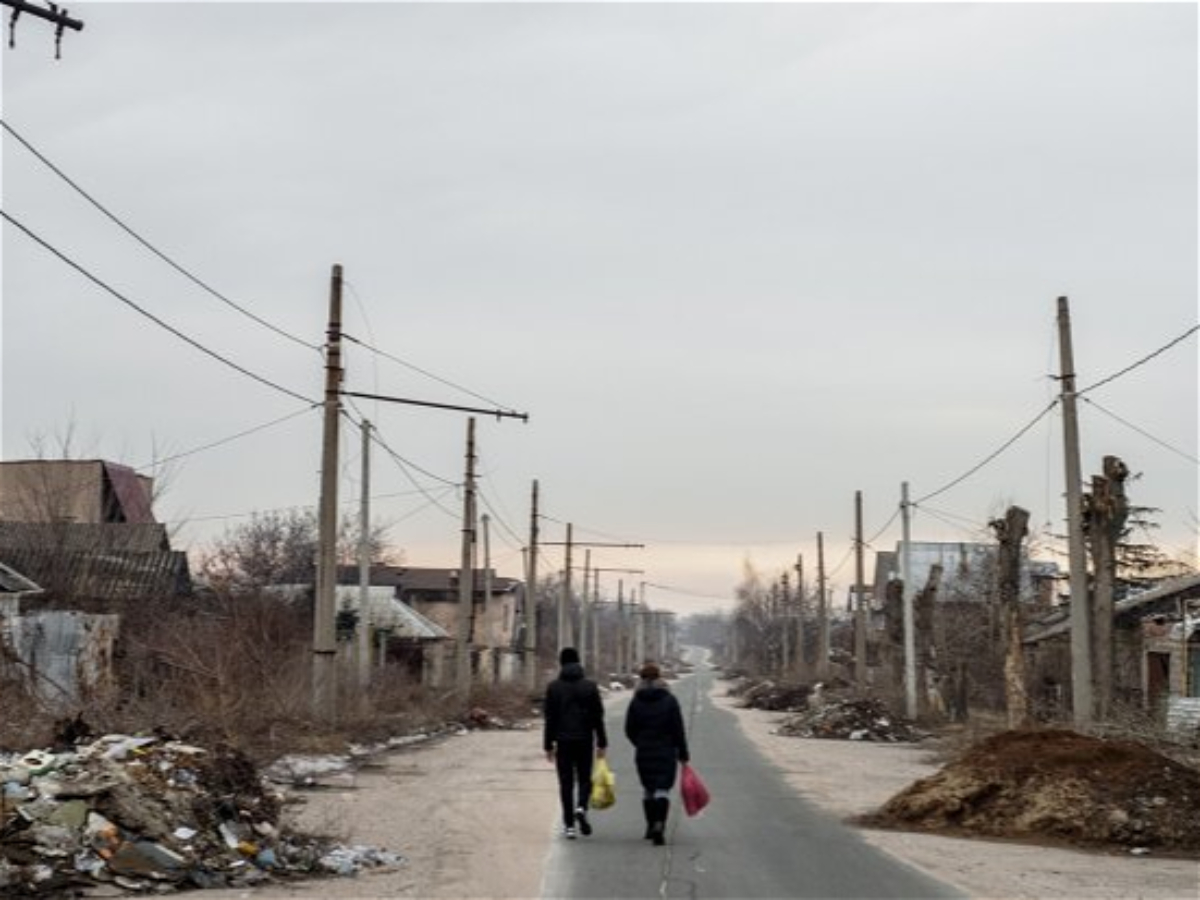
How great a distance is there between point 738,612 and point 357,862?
494ft

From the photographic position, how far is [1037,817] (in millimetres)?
13641

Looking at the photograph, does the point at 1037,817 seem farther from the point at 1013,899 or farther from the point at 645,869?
the point at 645,869

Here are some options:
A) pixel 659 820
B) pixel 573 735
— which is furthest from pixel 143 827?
pixel 659 820

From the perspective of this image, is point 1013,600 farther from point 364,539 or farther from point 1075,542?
point 364,539

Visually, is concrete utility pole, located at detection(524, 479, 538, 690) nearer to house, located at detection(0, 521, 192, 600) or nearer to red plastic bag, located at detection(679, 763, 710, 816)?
house, located at detection(0, 521, 192, 600)

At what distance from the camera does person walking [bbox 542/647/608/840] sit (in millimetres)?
12516

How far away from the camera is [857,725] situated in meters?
36.2

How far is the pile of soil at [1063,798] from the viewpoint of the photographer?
13164 mm

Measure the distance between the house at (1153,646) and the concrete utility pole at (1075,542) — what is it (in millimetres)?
10552

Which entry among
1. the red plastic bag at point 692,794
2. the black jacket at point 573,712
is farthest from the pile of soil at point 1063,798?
the black jacket at point 573,712

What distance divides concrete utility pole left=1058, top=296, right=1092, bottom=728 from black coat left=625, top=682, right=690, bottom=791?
37.2 ft

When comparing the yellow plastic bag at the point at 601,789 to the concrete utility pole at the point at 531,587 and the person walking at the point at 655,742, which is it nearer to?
the person walking at the point at 655,742

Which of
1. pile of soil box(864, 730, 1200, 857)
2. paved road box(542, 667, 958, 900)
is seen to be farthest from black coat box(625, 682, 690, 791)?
pile of soil box(864, 730, 1200, 857)

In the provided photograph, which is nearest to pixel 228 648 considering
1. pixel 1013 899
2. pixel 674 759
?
pixel 674 759
